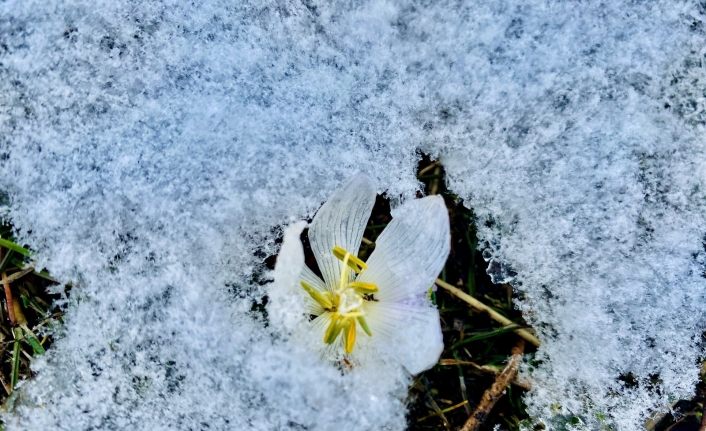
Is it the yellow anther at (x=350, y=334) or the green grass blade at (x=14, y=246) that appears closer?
the yellow anther at (x=350, y=334)

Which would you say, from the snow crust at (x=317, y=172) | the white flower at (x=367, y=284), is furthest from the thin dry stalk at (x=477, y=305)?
the white flower at (x=367, y=284)

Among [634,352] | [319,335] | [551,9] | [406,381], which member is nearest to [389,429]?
[406,381]

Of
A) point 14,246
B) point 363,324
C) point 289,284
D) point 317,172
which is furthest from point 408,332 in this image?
point 14,246

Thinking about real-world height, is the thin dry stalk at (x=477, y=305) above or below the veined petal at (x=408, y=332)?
below

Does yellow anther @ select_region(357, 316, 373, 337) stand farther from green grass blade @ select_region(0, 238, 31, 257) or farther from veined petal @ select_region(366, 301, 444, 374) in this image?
A: green grass blade @ select_region(0, 238, 31, 257)

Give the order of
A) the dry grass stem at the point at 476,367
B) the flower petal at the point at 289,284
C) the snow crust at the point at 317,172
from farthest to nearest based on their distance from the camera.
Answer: the dry grass stem at the point at 476,367 → the snow crust at the point at 317,172 → the flower petal at the point at 289,284

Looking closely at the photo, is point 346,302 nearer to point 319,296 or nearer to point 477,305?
point 319,296

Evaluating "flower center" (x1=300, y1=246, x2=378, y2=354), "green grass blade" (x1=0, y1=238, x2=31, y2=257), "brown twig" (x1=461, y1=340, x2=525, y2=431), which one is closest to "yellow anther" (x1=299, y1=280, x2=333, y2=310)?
"flower center" (x1=300, y1=246, x2=378, y2=354)

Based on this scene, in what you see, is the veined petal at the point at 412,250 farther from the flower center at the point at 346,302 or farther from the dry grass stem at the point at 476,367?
the dry grass stem at the point at 476,367
